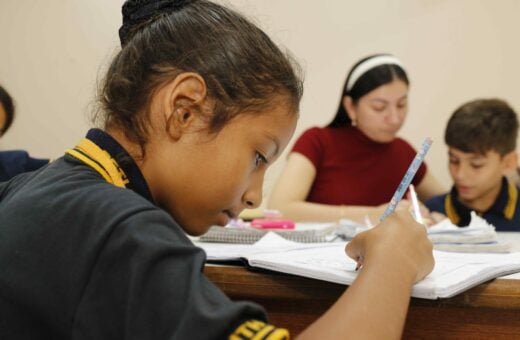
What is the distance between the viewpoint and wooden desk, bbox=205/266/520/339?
679 millimetres

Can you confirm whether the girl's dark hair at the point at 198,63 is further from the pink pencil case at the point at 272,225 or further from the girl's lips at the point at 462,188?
the girl's lips at the point at 462,188

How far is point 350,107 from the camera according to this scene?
91.9 inches

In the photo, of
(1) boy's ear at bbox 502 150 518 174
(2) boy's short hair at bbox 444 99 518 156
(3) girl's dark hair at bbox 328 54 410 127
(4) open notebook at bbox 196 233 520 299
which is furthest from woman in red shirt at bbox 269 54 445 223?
(4) open notebook at bbox 196 233 520 299

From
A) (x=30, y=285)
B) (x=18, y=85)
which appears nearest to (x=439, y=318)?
(x=30, y=285)

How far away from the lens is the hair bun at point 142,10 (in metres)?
0.80

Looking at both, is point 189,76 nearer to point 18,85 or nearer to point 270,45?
point 270,45

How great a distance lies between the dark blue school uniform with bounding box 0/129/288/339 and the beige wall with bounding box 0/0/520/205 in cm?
204

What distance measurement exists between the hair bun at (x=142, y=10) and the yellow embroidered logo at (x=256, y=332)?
0.48m

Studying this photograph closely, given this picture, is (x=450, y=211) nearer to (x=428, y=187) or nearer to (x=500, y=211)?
(x=500, y=211)

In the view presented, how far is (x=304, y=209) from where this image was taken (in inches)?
Answer: 80.7

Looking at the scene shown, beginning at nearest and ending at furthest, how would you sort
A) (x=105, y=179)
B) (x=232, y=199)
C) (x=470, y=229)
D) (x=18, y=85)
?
(x=105, y=179)
(x=232, y=199)
(x=470, y=229)
(x=18, y=85)

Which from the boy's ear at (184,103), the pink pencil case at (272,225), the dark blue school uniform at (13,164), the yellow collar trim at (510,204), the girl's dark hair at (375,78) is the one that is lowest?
the yellow collar trim at (510,204)

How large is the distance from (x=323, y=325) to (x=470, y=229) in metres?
0.70

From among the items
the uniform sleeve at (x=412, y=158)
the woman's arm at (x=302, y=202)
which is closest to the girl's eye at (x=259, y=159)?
the woman's arm at (x=302, y=202)
